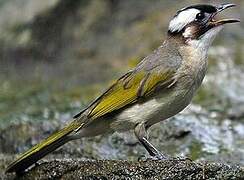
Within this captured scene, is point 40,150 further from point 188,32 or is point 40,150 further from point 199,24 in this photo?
point 199,24

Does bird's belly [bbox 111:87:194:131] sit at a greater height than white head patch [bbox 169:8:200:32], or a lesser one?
lesser

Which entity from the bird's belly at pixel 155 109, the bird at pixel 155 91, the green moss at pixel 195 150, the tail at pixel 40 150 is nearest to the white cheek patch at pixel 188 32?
the bird at pixel 155 91

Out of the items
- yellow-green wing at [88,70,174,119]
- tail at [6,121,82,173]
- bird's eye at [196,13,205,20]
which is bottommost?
tail at [6,121,82,173]

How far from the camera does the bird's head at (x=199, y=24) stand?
21.9 ft

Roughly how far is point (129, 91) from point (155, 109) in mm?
345

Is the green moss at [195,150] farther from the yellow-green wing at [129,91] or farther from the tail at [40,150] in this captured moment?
the tail at [40,150]

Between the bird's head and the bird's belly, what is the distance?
56 cm

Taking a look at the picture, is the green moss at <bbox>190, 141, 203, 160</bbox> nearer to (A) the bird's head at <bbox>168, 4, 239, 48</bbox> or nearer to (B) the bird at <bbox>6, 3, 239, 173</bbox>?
(B) the bird at <bbox>6, 3, 239, 173</bbox>

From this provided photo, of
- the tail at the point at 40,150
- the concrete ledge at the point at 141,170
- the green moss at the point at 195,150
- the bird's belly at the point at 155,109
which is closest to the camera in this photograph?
the concrete ledge at the point at 141,170

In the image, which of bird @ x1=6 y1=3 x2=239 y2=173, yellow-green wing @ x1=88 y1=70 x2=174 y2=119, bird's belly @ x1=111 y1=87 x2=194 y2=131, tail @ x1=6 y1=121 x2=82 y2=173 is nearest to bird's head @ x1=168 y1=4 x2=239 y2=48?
bird @ x1=6 y1=3 x2=239 y2=173

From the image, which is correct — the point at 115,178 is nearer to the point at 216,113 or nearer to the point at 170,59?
the point at 170,59

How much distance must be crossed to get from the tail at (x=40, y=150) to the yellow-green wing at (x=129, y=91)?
0.83 feet

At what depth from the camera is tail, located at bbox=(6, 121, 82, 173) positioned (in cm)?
611

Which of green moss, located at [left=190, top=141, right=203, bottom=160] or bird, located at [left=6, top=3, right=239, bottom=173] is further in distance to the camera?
green moss, located at [left=190, top=141, right=203, bottom=160]
